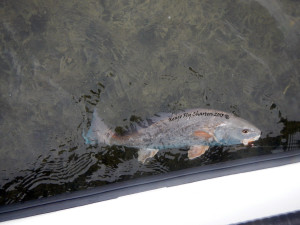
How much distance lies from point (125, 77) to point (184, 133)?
995 mm

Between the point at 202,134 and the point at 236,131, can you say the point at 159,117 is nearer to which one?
the point at 202,134

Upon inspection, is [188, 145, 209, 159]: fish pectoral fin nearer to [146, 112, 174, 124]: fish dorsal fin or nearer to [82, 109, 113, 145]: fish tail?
[146, 112, 174, 124]: fish dorsal fin

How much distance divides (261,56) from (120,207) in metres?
2.50

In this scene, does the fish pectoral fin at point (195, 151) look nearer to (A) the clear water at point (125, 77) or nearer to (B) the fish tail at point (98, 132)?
(A) the clear water at point (125, 77)

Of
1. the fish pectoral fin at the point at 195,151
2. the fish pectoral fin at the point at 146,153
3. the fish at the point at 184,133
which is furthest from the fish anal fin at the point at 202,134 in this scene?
the fish pectoral fin at the point at 146,153

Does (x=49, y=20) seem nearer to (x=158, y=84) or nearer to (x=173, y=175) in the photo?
(x=158, y=84)

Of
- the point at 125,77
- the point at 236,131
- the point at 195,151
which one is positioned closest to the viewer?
the point at 236,131

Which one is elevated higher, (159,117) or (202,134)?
(159,117)

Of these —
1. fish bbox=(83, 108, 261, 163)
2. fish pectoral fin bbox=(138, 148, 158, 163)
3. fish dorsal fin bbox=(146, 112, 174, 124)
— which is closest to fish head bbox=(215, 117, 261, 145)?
fish bbox=(83, 108, 261, 163)

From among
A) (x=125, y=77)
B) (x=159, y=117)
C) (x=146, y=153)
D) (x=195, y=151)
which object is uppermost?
(x=125, y=77)

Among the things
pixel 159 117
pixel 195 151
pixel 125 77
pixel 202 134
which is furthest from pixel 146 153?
pixel 125 77

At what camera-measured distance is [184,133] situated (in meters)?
2.97

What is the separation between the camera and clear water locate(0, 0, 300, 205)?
10.5ft

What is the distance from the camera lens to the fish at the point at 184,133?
116 inches
